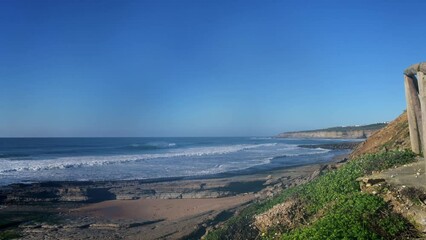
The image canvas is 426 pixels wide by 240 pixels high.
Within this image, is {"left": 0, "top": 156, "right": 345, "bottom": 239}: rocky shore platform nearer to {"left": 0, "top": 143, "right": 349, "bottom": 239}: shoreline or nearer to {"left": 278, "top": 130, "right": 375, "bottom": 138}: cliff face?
{"left": 0, "top": 143, "right": 349, "bottom": 239}: shoreline

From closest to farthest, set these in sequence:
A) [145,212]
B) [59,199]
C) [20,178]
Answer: [145,212] < [59,199] < [20,178]

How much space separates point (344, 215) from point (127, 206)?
572 inches

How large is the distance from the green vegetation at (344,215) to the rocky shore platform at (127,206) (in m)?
4.36

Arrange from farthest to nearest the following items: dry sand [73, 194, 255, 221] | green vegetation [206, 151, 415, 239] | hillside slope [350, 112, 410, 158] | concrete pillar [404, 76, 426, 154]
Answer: dry sand [73, 194, 255, 221] < hillside slope [350, 112, 410, 158] < concrete pillar [404, 76, 426, 154] < green vegetation [206, 151, 415, 239]

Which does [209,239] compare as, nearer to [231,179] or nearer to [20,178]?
[231,179]

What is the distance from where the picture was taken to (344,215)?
753cm

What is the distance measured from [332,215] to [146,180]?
71.7 feet

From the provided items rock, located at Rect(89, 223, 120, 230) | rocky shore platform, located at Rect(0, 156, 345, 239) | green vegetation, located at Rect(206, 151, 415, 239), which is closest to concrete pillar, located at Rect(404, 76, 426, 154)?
green vegetation, located at Rect(206, 151, 415, 239)

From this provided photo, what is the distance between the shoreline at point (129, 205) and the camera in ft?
47.7

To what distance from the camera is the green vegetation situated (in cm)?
695

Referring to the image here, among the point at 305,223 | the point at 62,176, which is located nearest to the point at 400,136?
the point at 305,223

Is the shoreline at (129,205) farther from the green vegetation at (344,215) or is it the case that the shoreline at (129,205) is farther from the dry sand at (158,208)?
the green vegetation at (344,215)

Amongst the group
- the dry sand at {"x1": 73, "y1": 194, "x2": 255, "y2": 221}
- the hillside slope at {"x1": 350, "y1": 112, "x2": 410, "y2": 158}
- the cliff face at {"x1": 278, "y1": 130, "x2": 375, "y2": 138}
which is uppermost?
the hillside slope at {"x1": 350, "y1": 112, "x2": 410, "y2": 158}

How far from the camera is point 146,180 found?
28.0 meters
